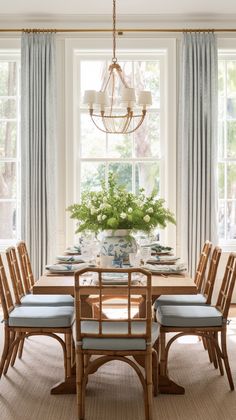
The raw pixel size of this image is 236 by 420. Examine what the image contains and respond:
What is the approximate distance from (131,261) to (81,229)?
46 cm

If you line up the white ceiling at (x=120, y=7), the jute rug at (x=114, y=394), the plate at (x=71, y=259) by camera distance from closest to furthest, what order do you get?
1. the jute rug at (x=114, y=394)
2. the plate at (x=71, y=259)
3. the white ceiling at (x=120, y=7)

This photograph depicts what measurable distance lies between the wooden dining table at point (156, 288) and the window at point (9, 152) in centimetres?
298

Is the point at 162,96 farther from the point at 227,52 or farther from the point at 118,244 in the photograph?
the point at 118,244

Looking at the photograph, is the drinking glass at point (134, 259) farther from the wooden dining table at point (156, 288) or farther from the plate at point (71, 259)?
the plate at point (71, 259)

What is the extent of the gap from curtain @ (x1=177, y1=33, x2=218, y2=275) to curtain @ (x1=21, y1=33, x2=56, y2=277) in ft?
4.76

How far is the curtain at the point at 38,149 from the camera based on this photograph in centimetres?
657

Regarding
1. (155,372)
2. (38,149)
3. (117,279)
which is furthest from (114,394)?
(38,149)

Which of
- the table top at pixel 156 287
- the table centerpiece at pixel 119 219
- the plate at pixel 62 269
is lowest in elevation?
the table top at pixel 156 287

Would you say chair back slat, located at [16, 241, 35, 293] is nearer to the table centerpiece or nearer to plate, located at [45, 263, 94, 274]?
plate, located at [45, 263, 94, 274]

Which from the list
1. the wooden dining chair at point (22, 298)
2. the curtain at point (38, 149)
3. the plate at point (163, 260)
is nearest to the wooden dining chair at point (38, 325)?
the wooden dining chair at point (22, 298)

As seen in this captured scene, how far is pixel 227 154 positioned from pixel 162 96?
1.01 metres

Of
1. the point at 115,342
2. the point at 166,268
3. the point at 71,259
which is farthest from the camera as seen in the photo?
the point at 71,259

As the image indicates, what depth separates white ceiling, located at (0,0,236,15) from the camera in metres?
6.18

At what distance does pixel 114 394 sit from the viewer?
151 inches
